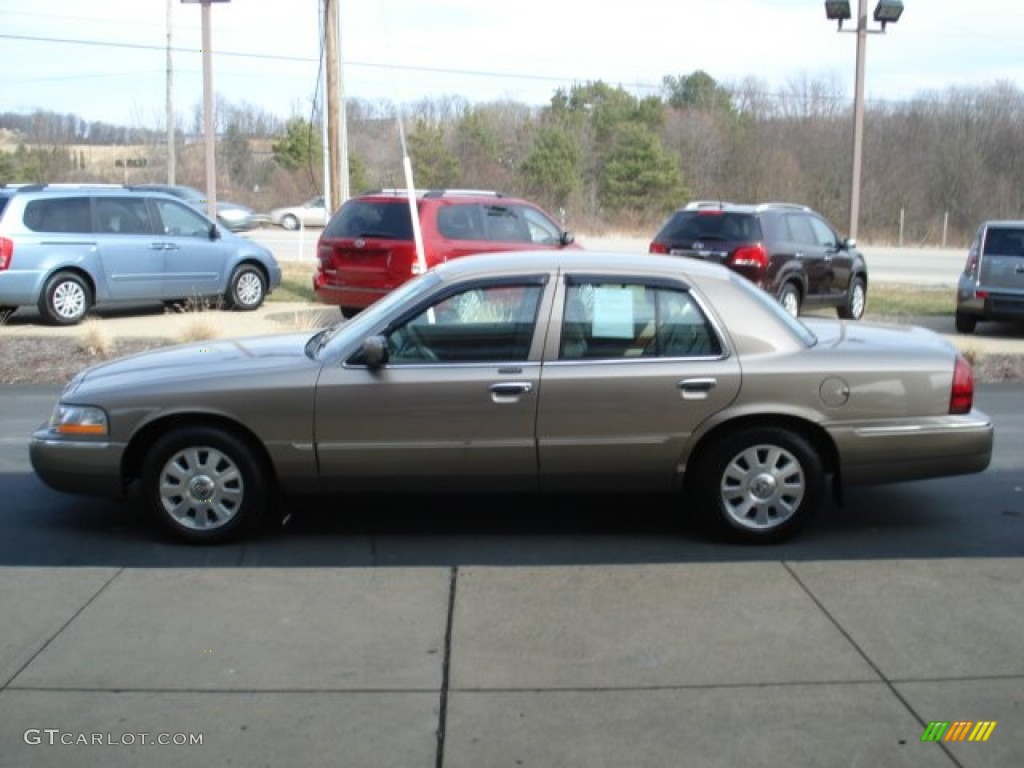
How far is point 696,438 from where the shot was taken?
6.20m

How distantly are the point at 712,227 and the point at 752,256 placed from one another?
0.85 metres

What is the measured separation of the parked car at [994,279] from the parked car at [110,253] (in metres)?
9.88

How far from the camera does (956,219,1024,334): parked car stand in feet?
52.0

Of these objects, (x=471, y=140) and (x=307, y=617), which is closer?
(x=307, y=617)

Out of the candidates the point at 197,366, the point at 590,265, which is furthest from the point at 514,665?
the point at 197,366

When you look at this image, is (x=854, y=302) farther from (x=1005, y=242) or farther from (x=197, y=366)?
(x=197, y=366)

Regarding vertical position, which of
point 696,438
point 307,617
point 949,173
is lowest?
point 307,617

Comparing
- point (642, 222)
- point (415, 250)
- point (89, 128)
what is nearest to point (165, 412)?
point (415, 250)

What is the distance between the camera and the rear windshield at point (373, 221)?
15.1 m

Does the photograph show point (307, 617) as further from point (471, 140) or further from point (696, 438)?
point (471, 140)

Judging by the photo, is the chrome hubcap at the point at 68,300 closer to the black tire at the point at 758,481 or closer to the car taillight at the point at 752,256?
the car taillight at the point at 752,256

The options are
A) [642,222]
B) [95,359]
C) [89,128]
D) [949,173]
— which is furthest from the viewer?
[89,128]

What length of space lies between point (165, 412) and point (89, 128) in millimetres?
91940

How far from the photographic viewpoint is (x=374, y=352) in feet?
19.9
